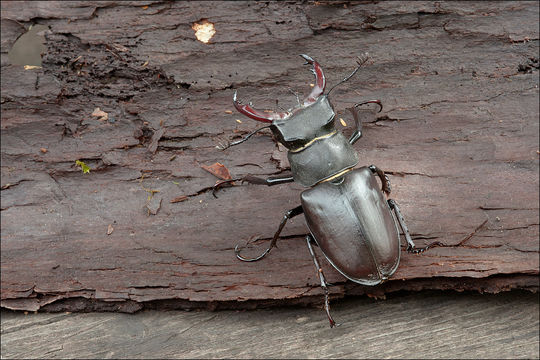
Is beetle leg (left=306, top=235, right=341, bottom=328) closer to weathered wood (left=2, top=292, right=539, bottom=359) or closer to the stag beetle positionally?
the stag beetle

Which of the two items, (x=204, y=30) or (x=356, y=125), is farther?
(x=204, y=30)

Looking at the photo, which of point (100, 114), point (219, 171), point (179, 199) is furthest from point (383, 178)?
point (100, 114)

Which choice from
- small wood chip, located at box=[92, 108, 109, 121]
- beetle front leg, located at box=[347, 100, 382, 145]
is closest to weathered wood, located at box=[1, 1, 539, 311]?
small wood chip, located at box=[92, 108, 109, 121]

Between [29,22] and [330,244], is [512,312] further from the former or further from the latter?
[29,22]

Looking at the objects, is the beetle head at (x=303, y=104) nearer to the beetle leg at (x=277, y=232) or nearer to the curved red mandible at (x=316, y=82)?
the curved red mandible at (x=316, y=82)

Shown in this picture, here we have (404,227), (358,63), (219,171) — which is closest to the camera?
(404,227)

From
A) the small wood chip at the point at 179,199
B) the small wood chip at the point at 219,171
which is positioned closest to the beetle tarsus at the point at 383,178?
the small wood chip at the point at 219,171

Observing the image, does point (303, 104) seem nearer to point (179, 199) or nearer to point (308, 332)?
point (179, 199)
